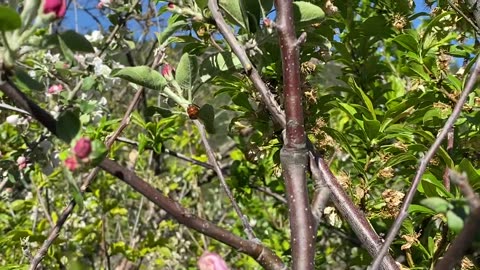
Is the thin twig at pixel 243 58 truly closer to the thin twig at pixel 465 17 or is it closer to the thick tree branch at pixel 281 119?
the thick tree branch at pixel 281 119

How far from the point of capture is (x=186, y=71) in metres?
1.10

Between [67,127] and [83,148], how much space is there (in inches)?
2.8

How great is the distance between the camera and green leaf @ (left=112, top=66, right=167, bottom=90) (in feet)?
3.25

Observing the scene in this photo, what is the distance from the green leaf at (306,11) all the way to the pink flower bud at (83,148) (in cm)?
47

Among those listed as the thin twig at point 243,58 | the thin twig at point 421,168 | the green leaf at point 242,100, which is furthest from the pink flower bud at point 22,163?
the thin twig at point 421,168

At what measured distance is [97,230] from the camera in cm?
328

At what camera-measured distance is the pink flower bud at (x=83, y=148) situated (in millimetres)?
660

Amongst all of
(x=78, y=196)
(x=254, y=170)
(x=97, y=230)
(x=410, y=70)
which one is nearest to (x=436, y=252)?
(x=410, y=70)

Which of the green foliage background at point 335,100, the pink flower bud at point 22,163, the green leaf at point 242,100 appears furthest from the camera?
the pink flower bud at point 22,163

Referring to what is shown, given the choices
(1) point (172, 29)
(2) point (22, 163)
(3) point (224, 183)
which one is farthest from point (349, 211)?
(2) point (22, 163)

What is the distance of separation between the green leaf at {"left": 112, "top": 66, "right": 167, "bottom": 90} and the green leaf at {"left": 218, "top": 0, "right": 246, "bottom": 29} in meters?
0.15

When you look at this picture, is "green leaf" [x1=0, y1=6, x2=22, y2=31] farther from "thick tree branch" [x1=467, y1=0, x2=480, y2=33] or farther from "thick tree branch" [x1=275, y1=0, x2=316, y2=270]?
"thick tree branch" [x1=467, y1=0, x2=480, y2=33]

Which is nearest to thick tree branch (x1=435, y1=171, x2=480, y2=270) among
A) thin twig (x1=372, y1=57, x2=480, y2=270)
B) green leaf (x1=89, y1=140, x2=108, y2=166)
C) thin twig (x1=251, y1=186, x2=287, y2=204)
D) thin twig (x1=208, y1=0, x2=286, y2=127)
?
thin twig (x1=372, y1=57, x2=480, y2=270)

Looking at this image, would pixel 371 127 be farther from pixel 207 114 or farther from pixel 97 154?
pixel 97 154
